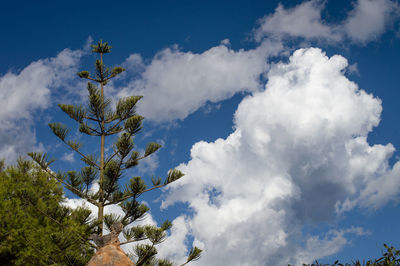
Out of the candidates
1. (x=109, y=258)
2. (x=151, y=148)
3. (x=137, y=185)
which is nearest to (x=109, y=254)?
(x=109, y=258)

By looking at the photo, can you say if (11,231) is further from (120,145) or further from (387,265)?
(387,265)

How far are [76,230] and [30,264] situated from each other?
87.4 inches

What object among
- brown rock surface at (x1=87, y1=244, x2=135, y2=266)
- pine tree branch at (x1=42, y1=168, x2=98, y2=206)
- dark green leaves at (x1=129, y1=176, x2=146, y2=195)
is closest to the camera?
brown rock surface at (x1=87, y1=244, x2=135, y2=266)

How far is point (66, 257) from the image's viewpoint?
12.8 metres

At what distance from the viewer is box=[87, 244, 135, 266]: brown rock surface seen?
21.6 feet

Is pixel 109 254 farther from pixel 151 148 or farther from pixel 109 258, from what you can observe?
pixel 151 148

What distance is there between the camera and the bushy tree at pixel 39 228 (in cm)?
1245

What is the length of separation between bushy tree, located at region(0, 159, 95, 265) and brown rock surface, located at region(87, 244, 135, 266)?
18.8 feet

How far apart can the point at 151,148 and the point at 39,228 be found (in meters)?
5.40

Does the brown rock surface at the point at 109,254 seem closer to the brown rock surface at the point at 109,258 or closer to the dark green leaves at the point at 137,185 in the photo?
the brown rock surface at the point at 109,258

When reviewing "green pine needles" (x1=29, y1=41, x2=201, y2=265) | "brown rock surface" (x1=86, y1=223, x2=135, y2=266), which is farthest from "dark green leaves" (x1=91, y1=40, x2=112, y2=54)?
"brown rock surface" (x1=86, y1=223, x2=135, y2=266)

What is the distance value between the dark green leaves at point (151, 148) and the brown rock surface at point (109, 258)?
29.4 ft

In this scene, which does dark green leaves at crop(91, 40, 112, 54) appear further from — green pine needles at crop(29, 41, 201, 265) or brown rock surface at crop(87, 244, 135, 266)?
brown rock surface at crop(87, 244, 135, 266)

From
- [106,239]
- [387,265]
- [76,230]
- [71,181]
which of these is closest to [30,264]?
[76,230]
